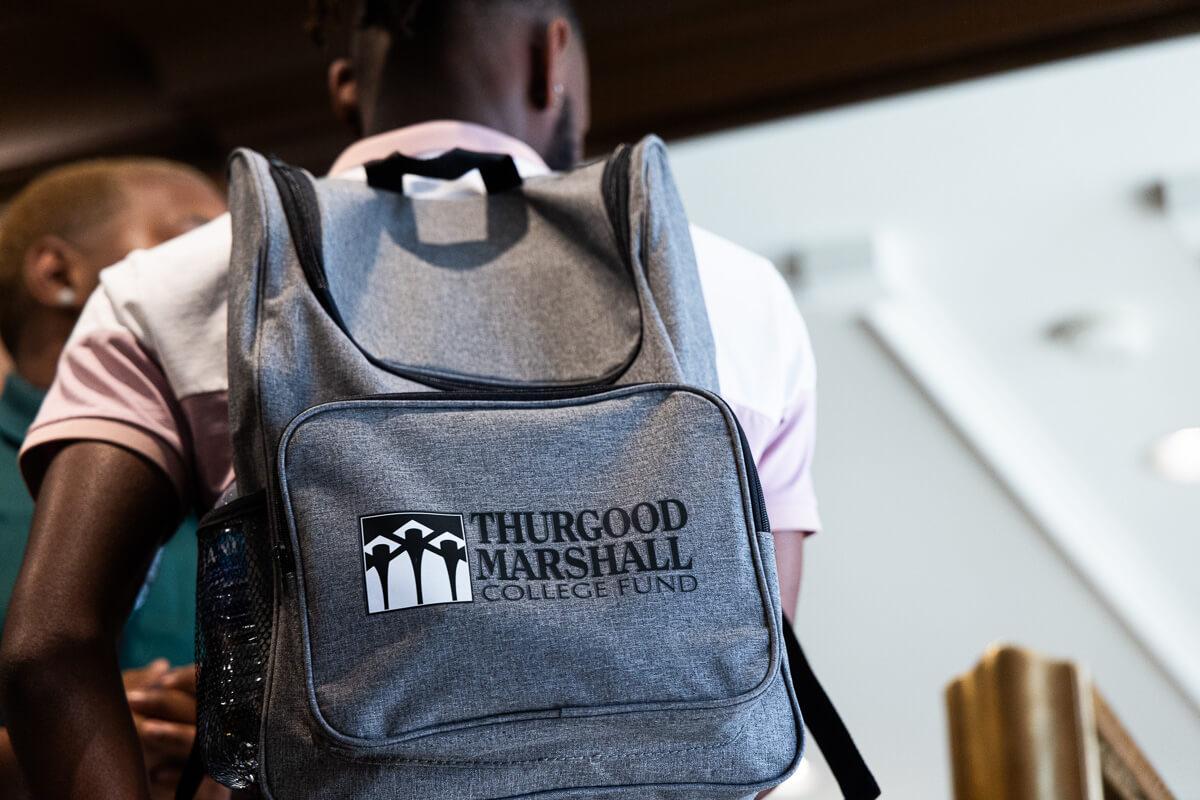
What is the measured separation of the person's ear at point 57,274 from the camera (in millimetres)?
1196

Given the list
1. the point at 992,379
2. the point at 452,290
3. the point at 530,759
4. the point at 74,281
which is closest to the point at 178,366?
the point at 452,290

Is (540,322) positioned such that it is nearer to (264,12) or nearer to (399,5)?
(399,5)

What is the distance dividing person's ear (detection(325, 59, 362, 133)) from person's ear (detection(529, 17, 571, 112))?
5.3 inches

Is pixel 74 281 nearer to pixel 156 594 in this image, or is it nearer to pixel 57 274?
pixel 57 274

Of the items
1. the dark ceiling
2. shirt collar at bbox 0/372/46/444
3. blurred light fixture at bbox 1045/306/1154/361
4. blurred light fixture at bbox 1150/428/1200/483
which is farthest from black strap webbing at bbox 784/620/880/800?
blurred light fixture at bbox 1150/428/1200/483

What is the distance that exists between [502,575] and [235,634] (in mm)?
125

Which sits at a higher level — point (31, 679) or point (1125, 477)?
point (31, 679)

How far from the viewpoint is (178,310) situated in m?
0.65

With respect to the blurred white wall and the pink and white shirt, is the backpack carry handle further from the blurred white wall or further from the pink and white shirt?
the blurred white wall

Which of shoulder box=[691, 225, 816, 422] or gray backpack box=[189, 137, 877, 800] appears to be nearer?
gray backpack box=[189, 137, 877, 800]

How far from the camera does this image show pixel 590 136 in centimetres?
173

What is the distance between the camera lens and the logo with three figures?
0.52m

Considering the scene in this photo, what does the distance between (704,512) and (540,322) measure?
0.14 metres

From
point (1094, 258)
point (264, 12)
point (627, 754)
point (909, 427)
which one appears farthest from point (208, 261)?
point (909, 427)
